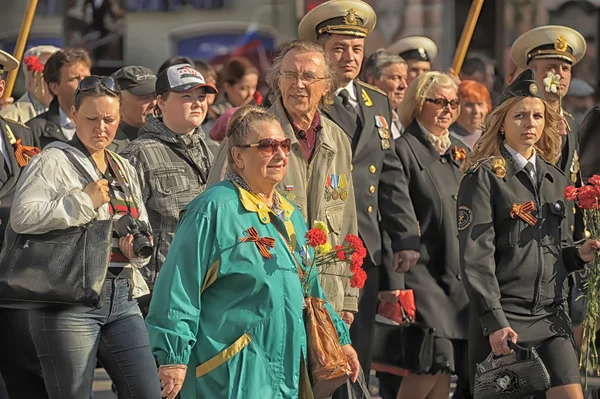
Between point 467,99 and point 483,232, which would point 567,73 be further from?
point 483,232

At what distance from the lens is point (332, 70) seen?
8070mm

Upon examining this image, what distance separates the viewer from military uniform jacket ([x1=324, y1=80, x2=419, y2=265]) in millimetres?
8727

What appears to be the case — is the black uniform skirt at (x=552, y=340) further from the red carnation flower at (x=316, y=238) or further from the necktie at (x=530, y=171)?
the red carnation flower at (x=316, y=238)

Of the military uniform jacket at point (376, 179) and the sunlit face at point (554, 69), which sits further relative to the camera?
the sunlit face at point (554, 69)

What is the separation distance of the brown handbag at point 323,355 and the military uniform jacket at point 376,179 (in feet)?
6.80

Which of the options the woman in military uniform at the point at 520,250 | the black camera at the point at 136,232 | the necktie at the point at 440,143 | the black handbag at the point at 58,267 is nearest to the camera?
the black handbag at the point at 58,267

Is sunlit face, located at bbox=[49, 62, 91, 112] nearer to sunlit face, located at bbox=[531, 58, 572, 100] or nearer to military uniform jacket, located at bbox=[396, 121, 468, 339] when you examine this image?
military uniform jacket, located at bbox=[396, 121, 468, 339]

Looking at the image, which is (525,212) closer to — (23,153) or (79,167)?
(79,167)

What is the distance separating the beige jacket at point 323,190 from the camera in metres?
7.75

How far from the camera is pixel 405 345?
9367mm

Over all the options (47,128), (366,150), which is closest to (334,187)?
(366,150)

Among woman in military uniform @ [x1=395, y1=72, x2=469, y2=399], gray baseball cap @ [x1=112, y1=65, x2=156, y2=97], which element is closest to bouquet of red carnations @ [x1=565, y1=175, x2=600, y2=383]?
woman in military uniform @ [x1=395, y1=72, x2=469, y2=399]

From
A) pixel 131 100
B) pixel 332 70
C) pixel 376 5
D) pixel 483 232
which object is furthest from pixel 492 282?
pixel 376 5

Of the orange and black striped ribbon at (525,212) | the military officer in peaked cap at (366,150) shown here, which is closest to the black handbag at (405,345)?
the military officer in peaked cap at (366,150)
